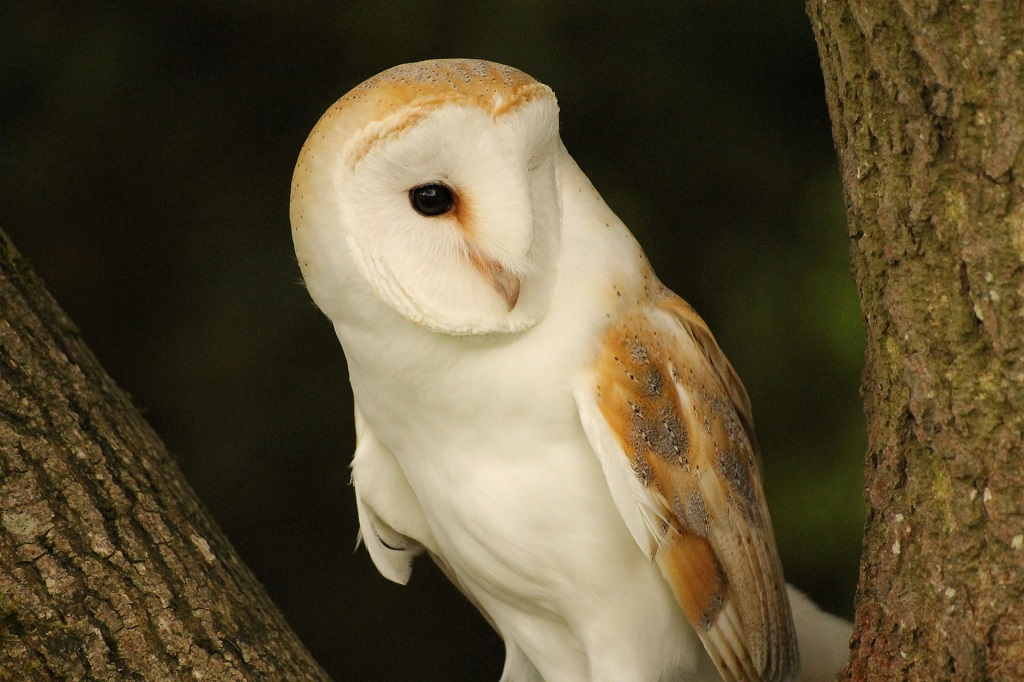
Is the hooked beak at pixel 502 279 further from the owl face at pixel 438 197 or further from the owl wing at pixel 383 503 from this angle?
the owl wing at pixel 383 503

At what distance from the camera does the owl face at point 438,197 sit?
1.28 meters

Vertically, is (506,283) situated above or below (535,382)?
above

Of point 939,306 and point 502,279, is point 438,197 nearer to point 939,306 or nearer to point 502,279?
point 502,279

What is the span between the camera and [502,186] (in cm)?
130

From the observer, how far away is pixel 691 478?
1.47 m

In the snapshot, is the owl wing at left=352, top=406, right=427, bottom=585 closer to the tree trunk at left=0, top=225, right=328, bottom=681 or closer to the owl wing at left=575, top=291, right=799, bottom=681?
the tree trunk at left=0, top=225, right=328, bottom=681

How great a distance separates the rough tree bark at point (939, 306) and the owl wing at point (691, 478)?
0.27 metres

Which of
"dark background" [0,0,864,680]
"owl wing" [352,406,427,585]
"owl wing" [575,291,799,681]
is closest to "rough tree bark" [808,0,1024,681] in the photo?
"owl wing" [575,291,799,681]

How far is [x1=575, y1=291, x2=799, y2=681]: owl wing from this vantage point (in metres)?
1.39

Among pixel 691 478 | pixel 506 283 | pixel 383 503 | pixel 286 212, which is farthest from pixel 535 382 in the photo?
pixel 286 212

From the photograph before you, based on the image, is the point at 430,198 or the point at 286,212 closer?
the point at 430,198

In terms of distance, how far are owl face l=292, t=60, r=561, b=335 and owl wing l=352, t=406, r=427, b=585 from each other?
40cm

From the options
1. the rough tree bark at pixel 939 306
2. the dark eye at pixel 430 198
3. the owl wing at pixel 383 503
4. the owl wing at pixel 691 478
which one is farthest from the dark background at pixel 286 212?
the dark eye at pixel 430 198

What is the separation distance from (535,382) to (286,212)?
144cm
